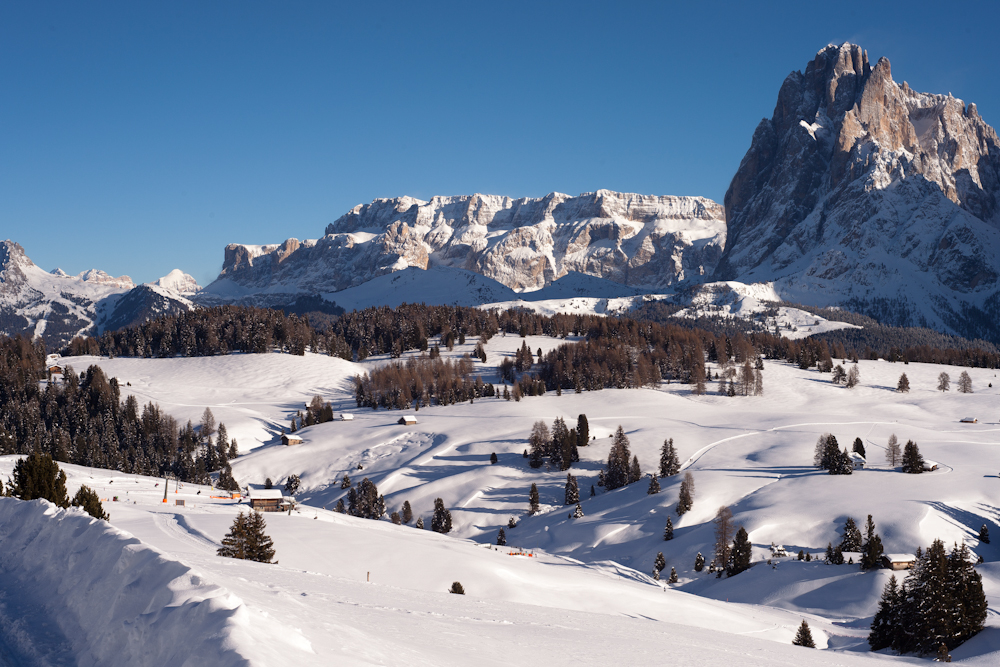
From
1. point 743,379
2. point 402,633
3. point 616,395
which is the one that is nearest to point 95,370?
point 616,395

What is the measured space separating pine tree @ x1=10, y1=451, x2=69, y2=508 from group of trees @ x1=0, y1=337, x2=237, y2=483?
97.1 metres

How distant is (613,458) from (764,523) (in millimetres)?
37265

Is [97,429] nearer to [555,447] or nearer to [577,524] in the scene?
[555,447]

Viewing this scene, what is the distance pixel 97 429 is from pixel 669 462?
117m

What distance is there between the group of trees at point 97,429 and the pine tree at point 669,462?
78.1m

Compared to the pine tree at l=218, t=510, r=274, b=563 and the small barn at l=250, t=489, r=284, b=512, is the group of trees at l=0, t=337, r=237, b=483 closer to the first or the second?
the small barn at l=250, t=489, r=284, b=512

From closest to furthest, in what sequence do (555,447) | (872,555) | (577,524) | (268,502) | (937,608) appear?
(937,608) → (872,555) → (268,502) → (577,524) → (555,447)

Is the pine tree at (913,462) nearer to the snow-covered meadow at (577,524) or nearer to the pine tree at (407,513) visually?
the snow-covered meadow at (577,524)

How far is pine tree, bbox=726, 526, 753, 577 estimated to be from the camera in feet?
259

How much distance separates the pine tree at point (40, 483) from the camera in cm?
3916

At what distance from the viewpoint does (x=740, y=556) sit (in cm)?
7919

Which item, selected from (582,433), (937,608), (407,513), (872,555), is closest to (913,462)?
(872,555)

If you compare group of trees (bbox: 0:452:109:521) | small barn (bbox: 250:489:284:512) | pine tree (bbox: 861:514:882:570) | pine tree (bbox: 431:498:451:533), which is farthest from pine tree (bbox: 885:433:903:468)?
group of trees (bbox: 0:452:109:521)

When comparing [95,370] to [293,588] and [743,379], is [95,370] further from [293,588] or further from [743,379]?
[293,588]
